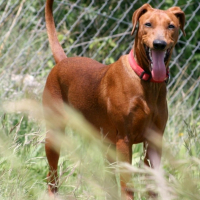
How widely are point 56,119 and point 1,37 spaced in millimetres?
1796

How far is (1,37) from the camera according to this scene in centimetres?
532

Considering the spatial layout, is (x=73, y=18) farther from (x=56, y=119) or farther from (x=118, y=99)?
(x=118, y=99)

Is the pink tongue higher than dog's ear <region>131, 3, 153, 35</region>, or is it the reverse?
dog's ear <region>131, 3, 153, 35</region>

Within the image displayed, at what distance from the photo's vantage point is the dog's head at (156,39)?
306 centimetres

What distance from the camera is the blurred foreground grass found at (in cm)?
150

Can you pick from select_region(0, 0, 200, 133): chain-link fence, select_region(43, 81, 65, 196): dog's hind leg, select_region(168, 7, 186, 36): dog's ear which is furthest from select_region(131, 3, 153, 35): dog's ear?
select_region(0, 0, 200, 133): chain-link fence

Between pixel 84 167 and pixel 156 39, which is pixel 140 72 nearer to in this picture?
pixel 156 39

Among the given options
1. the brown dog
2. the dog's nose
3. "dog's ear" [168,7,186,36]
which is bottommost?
the brown dog

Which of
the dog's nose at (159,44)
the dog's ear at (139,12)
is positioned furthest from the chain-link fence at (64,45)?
the dog's nose at (159,44)

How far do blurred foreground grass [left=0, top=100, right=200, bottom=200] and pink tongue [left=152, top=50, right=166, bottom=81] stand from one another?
15.9 inches

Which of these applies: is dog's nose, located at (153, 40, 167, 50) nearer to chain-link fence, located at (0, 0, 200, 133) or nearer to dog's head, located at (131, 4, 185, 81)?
dog's head, located at (131, 4, 185, 81)

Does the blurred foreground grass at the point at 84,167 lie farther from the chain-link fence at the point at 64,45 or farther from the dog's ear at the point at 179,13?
the dog's ear at the point at 179,13

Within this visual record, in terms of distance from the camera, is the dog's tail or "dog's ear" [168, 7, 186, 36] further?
the dog's tail

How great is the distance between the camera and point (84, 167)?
1.93 metres
